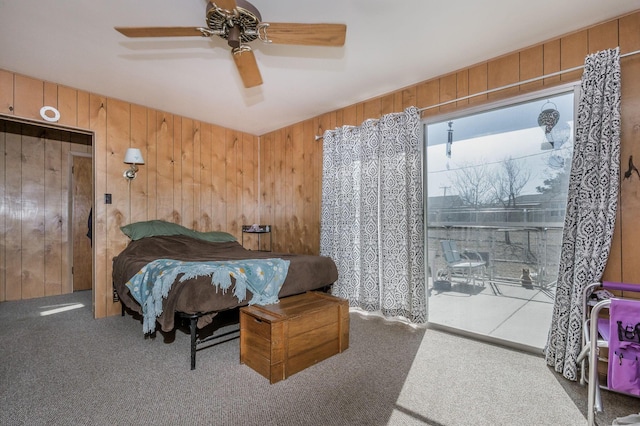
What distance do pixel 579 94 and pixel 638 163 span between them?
0.64 m

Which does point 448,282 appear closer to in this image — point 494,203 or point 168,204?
point 494,203

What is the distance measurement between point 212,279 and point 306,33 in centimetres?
181

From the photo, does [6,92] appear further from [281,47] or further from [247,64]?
[281,47]

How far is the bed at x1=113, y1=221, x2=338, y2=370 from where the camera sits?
216 centimetres

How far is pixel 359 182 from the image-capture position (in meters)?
3.70

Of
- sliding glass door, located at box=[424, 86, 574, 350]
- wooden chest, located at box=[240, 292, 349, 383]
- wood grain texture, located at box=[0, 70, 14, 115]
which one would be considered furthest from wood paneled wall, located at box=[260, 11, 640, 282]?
wood grain texture, located at box=[0, 70, 14, 115]

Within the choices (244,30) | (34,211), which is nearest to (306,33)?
(244,30)

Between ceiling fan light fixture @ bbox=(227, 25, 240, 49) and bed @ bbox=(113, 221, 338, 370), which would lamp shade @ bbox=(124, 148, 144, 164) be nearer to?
bed @ bbox=(113, 221, 338, 370)

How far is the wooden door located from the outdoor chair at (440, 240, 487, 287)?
5250 mm

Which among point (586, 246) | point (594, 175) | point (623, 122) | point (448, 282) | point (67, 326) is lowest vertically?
point (67, 326)

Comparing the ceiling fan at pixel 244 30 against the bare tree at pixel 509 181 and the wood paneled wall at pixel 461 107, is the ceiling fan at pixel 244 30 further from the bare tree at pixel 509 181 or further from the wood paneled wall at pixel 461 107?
the bare tree at pixel 509 181

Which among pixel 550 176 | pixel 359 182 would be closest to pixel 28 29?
pixel 359 182

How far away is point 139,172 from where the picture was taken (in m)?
3.87

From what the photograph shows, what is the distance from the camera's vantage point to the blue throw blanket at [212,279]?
2250 millimetres
